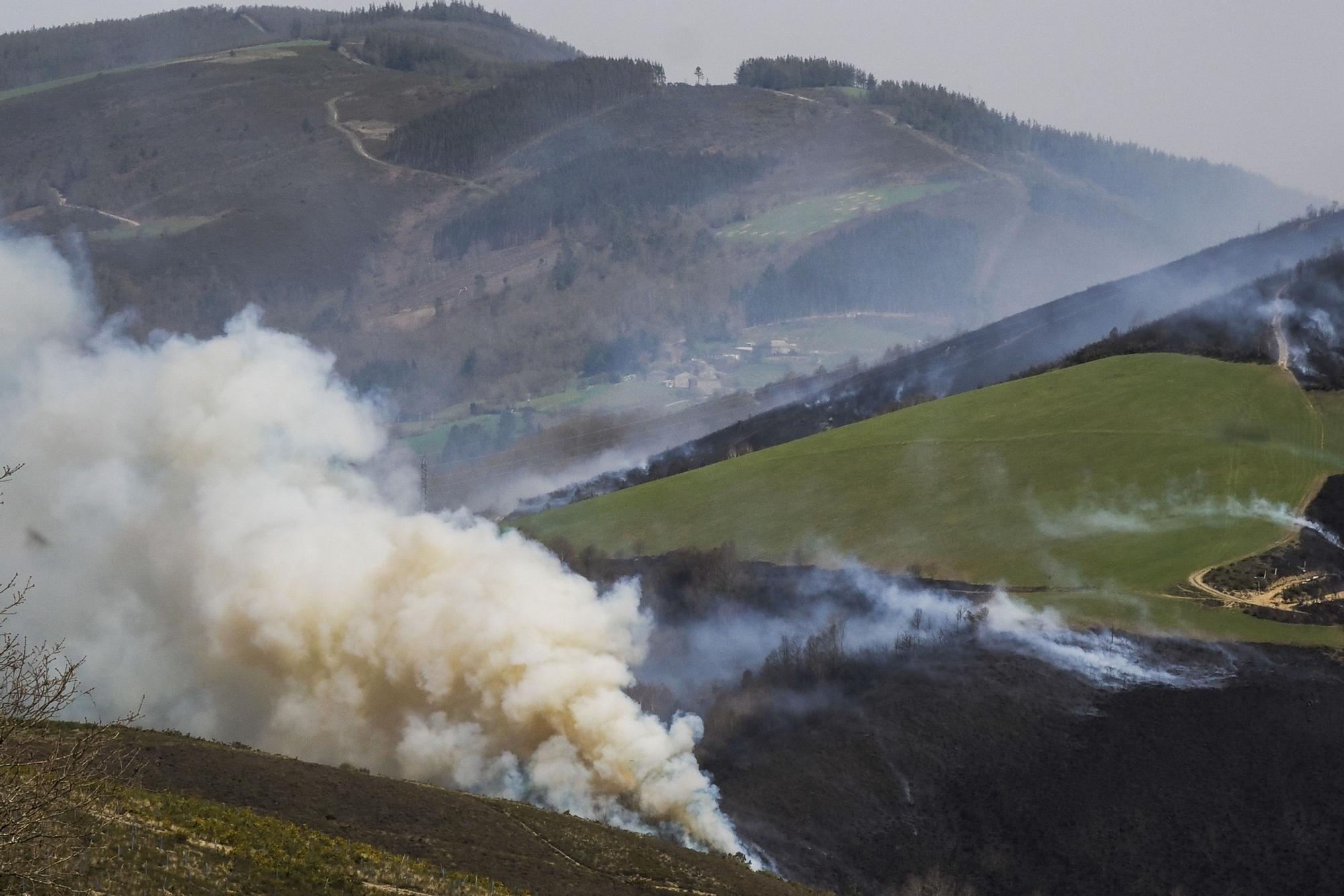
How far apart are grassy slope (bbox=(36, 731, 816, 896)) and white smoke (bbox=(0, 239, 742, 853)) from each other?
23.5ft

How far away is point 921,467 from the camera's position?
130875 millimetres

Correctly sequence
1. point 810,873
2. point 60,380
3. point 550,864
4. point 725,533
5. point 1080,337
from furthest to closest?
point 1080,337
point 725,533
point 60,380
point 810,873
point 550,864

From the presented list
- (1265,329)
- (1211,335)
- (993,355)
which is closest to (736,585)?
(1211,335)

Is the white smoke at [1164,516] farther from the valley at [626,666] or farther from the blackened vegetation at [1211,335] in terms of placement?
the blackened vegetation at [1211,335]

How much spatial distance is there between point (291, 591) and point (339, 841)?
2877 cm

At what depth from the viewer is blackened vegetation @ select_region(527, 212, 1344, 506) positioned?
16475 centimetres

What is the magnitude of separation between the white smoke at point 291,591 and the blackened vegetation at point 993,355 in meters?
69.5

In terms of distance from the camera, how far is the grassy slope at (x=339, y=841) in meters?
47.4

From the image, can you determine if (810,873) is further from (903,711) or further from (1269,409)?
(1269,409)

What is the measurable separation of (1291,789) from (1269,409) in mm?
56739

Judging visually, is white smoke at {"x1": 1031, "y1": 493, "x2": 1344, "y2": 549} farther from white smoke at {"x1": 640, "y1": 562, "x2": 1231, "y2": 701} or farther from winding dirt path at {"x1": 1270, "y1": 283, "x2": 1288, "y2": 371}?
winding dirt path at {"x1": 1270, "y1": 283, "x2": 1288, "y2": 371}

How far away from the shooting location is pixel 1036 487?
120m

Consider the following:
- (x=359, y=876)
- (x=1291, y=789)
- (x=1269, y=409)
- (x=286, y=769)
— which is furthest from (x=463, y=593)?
(x=1269, y=409)

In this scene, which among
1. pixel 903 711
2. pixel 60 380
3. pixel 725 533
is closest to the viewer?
pixel 903 711
